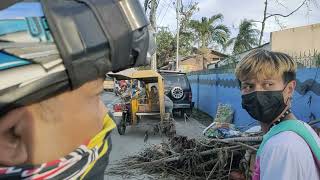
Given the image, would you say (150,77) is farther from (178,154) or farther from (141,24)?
(141,24)

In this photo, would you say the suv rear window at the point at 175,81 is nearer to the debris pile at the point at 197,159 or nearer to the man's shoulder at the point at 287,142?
the debris pile at the point at 197,159

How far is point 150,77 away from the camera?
15.6 m

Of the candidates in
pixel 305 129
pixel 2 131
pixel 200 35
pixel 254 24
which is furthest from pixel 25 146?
pixel 200 35

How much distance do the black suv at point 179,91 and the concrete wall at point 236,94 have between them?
102cm

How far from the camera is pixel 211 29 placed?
44719mm

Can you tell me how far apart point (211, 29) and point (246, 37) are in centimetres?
1227

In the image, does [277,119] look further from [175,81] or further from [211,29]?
[211,29]

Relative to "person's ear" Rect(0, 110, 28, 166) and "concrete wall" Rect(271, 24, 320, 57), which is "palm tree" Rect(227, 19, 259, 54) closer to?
"concrete wall" Rect(271, 24, 320, 57)

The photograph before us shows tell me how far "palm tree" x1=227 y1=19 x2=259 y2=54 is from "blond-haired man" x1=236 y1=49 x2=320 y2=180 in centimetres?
2888

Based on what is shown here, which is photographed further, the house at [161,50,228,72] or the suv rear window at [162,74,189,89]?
the house at [161,50,228,72]

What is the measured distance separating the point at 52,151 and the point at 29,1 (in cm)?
32

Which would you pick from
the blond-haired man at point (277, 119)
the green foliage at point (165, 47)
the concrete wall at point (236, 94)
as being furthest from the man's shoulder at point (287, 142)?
the green foliage at point (165, 47)

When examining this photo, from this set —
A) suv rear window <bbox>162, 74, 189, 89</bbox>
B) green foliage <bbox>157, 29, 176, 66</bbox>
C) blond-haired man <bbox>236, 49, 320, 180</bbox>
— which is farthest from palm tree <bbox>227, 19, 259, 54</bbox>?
blond-haired man <bbox>236, 49, 320, 180</bbox>

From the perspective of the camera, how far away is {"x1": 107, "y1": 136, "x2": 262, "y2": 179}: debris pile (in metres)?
7.75
